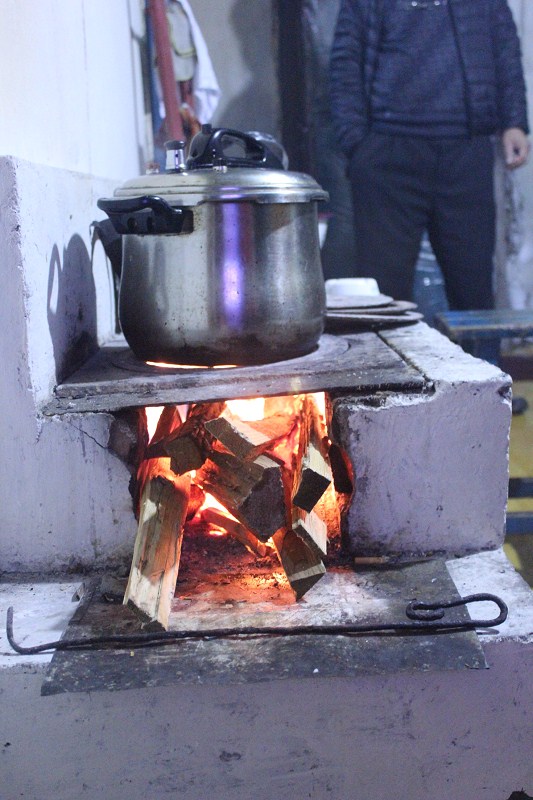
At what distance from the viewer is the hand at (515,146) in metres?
4.19

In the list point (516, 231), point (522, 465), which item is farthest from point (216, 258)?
point (516, 231)

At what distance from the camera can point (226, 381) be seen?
1.56 m

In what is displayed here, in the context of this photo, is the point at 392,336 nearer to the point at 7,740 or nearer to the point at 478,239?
the point at 7,740

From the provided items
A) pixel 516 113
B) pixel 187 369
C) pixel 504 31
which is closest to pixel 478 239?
pixel 516 113

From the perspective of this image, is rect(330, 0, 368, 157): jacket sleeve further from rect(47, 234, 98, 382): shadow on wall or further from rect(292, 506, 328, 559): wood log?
rect(292, 506, 328, 559): wood log

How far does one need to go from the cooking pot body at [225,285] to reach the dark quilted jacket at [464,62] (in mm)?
2526

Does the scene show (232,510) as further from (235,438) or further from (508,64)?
(508,64)

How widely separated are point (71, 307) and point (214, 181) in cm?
47

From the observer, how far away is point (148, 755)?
4.28 ft

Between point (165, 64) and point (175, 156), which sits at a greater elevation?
point (175, 156)

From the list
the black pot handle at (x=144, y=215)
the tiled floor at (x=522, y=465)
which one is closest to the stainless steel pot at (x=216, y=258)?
the black pot handle at (x=144, y=215)

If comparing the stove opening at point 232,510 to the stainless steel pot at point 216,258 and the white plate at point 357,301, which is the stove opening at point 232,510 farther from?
the white plate at point 357,301

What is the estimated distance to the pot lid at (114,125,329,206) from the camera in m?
1.55

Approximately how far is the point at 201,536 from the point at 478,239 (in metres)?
2.91
